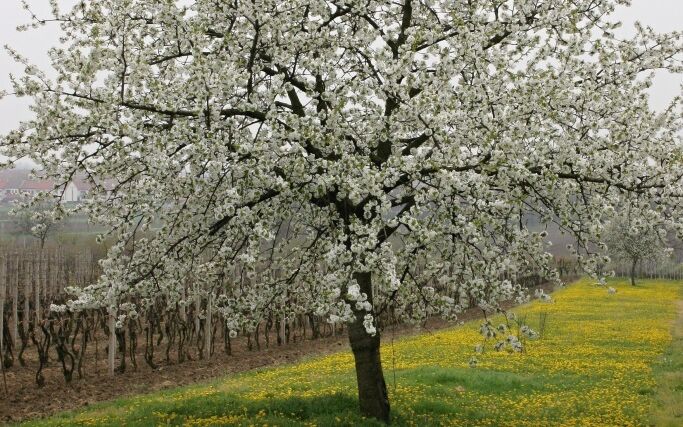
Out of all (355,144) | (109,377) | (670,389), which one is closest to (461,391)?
(670,389)

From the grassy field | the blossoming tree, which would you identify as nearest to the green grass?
the grassy field

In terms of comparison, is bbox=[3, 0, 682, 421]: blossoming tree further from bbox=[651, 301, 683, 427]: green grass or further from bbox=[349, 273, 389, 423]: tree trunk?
bbox=[651, 301, 683, 427]: green grass

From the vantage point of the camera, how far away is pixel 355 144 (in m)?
9.72

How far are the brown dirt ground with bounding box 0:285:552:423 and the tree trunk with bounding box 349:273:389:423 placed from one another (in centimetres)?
639

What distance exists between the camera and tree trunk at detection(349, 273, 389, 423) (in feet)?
35.9

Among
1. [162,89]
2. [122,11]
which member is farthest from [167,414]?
[122,11]

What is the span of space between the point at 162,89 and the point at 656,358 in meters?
18.4

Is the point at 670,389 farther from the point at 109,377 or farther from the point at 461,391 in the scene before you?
the point at 109,377

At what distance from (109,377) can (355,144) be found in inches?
506

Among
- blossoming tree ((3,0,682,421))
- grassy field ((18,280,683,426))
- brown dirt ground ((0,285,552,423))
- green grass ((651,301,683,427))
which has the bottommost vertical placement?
green grass ((651,301,683,427))

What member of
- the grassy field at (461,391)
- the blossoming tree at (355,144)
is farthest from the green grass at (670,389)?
the blossoming tree at (355,144)

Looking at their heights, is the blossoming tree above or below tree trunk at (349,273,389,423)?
above

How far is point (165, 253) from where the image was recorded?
9820mm

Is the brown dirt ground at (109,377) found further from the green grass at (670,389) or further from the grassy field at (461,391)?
the green grass at (670,389)
